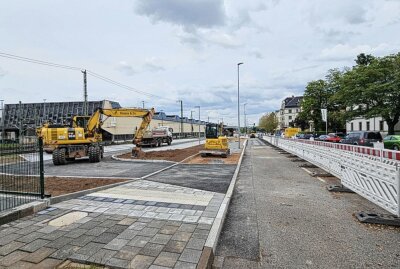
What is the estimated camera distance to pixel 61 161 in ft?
55.6


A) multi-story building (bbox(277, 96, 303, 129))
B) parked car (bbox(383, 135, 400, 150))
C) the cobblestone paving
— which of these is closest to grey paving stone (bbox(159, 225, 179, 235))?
the cobblestone paving


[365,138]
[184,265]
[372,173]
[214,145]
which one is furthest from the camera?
[365,138]

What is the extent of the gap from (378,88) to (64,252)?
4044cm

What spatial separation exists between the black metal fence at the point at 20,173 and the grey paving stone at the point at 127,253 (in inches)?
134

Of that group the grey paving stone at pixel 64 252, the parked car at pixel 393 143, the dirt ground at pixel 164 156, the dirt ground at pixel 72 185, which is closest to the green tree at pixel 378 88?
the parked car at pixel 393 143

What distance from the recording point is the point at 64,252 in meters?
4.22

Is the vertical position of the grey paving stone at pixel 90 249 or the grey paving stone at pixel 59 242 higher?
the grey paving stone at pixel 59 242

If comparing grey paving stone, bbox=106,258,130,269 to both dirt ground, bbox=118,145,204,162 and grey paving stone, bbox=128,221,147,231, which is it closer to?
grey paving stone, bbox=128,221,147,231

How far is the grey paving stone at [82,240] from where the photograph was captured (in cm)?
→ 452

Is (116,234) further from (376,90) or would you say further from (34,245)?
(376,90)

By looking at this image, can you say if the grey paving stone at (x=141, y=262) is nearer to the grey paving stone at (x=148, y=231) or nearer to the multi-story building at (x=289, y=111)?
Result: the grey paving stone at (x=148, y=231)

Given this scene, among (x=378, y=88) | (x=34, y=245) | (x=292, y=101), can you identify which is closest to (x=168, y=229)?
(x=34, y=245)

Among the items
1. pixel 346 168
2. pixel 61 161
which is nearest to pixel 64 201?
pixel 346 168

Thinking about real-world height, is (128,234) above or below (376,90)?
below
